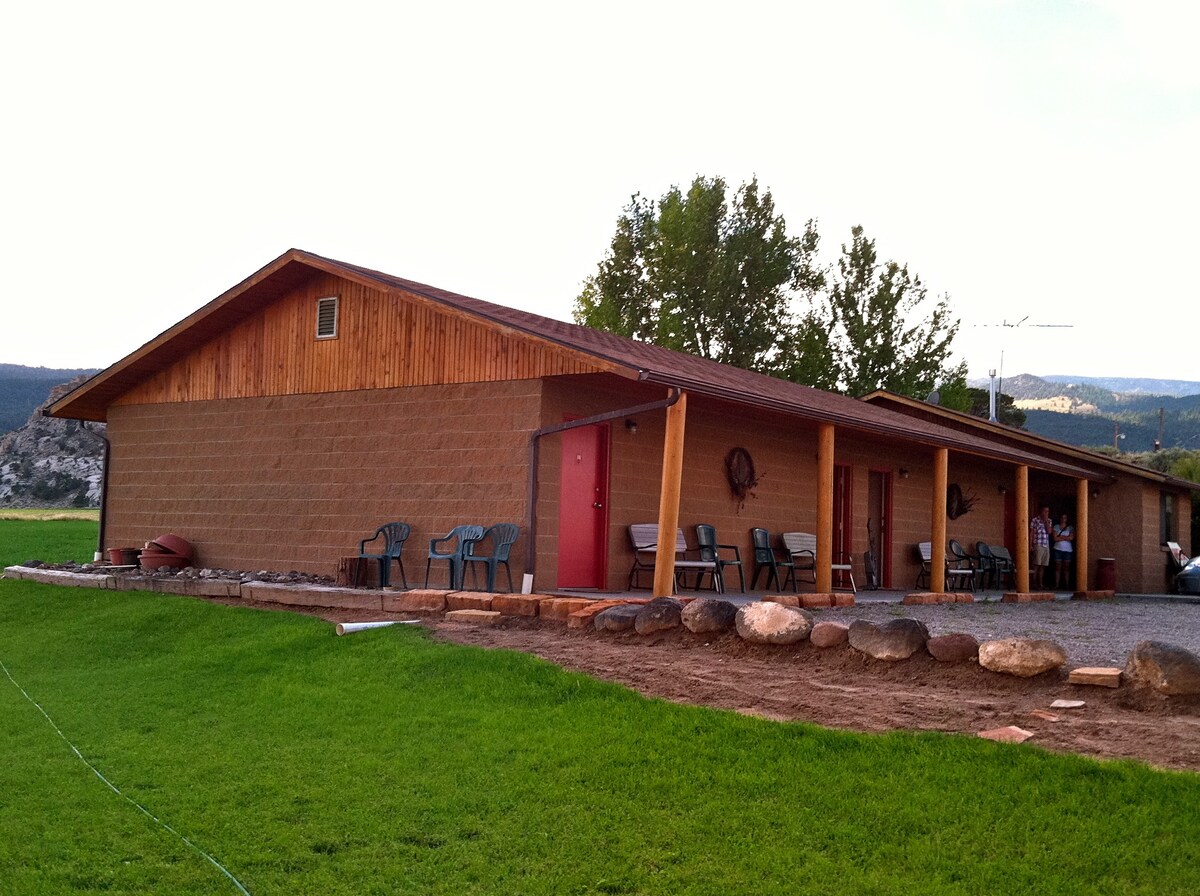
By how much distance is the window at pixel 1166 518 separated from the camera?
2361cm

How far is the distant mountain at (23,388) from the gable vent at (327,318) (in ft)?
274

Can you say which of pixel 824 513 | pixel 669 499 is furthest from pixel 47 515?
pixel 669 499

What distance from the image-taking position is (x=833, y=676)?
6660mm

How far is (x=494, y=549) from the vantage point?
1126 centimetres

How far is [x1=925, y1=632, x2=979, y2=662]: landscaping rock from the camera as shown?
21.5 ft

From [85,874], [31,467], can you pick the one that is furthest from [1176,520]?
[31,467]

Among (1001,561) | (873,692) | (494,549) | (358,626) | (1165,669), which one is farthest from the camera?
(1001,561)

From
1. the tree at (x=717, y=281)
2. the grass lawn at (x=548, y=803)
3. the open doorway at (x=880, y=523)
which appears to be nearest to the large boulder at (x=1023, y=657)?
the grass lawn at (x=548, y=803)

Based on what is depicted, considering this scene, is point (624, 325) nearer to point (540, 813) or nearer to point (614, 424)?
point (614, 424)

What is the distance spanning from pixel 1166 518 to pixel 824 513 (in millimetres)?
15533

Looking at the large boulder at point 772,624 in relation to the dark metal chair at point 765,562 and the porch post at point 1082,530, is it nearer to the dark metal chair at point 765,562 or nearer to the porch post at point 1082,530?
the dark metal chair at point 765,562

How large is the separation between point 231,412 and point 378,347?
266 cm

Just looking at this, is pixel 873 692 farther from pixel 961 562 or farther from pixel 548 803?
pixel 961 562

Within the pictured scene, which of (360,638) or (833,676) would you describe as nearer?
(833,676)
